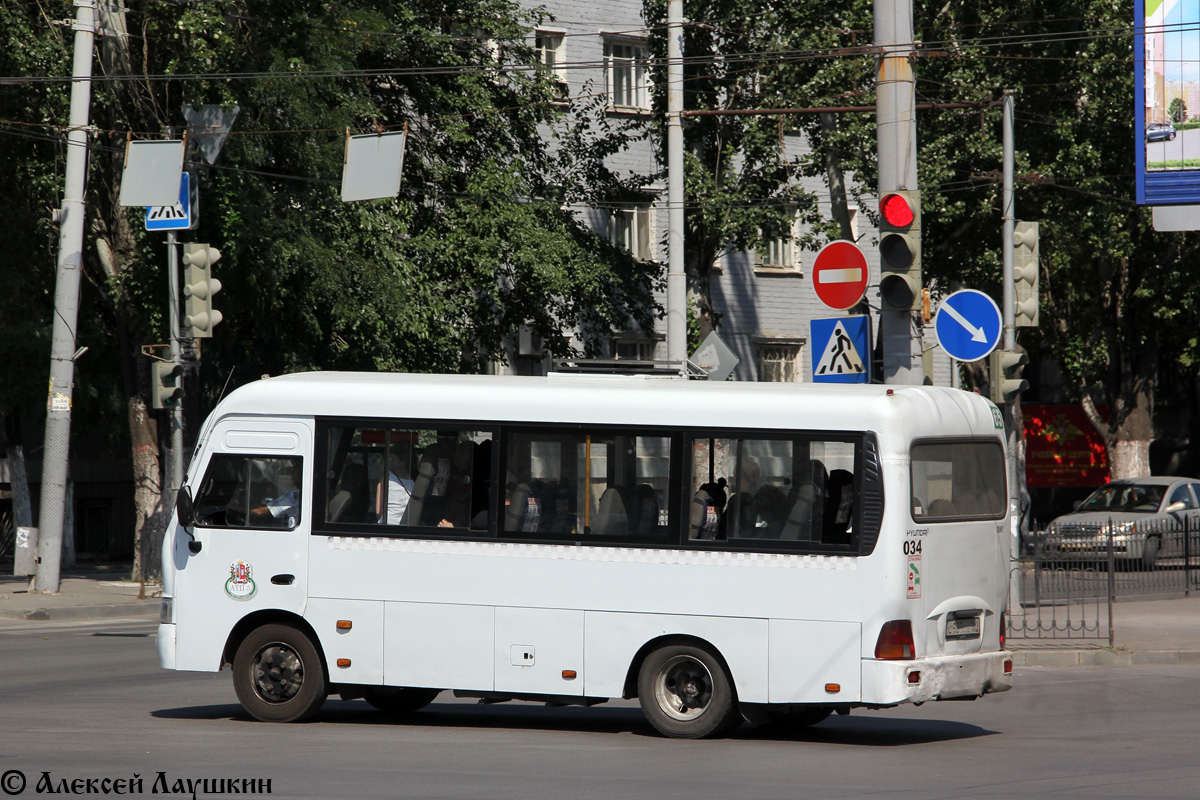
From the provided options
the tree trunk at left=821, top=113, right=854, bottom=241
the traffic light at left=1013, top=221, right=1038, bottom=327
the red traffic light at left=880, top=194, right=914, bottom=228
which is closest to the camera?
the red traffic light at left=880, top=194, right=914, bottom=228

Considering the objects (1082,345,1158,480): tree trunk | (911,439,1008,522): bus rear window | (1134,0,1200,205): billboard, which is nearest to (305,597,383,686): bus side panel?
(911,439,1008,522): bus rear window

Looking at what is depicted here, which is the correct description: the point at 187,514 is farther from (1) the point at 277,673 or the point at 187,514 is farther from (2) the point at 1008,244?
(2) the point at 1008,244

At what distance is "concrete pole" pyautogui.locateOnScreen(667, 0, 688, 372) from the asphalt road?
28.8ft

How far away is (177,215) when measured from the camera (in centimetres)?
2056

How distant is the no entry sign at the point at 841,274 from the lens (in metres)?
12.5

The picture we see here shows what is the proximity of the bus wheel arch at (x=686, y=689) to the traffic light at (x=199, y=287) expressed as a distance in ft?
35.6

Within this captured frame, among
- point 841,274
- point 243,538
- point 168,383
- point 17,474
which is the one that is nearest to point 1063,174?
point 168,383

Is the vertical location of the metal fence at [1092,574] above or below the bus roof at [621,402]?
below

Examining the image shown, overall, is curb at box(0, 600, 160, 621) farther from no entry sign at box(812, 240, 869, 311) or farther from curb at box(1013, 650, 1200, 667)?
no entry sign at box(812, 240, 869, 311)

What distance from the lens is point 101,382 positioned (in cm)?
2573

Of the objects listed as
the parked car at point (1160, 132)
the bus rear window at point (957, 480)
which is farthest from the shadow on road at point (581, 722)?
the parked car at point (1160, 132)

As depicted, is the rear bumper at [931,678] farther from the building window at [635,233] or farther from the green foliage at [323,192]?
the building window at [635,233]

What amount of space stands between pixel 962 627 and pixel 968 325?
146 inches

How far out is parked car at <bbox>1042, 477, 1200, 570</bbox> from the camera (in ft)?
65.5
